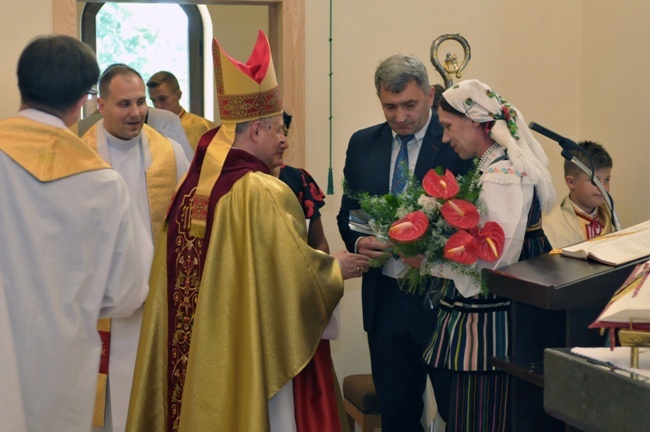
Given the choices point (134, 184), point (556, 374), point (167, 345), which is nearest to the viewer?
point (556, 374)

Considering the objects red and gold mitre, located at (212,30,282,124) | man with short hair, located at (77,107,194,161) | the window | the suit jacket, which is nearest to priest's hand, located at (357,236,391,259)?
the suit jacket

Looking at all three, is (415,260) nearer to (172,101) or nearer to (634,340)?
(634,340)

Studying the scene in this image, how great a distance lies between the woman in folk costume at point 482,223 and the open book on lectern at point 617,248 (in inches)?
9.6

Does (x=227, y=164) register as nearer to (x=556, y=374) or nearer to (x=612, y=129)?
(x=556, y=374)

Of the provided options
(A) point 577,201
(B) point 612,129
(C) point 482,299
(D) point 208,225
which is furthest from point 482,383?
(B) point 612,129

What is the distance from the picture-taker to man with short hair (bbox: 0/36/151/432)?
2.73m

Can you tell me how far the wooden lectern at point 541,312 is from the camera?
8.13 ft

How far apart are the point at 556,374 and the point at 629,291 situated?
22cm

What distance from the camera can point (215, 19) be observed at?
340 inches

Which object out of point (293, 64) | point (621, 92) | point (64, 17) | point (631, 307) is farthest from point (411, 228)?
point (64, 17)

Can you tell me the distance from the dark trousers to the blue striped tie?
391mm

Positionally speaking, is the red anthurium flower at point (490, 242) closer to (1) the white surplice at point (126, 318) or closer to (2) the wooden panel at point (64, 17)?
(1) the white surplice at point (126, 318)

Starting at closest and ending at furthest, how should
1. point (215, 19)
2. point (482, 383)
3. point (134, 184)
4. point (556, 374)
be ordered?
point (556, 374) < point (482, 383) < point (134, 184) < point (215, 19)

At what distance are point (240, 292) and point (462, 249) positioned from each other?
0.78 meters
